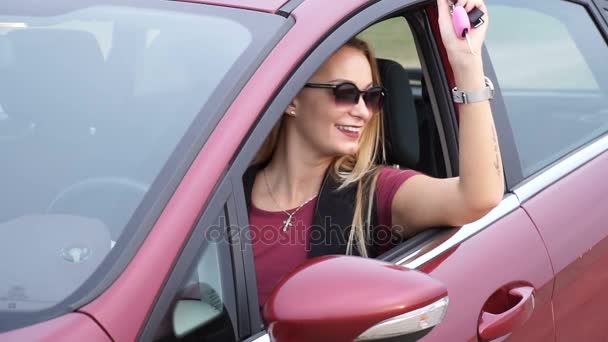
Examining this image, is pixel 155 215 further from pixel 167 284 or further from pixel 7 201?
pixel 7 201

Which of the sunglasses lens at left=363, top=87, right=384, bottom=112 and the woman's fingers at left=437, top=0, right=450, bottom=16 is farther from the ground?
the woman's fingers at left=437, top=0, right=450, bottom=16

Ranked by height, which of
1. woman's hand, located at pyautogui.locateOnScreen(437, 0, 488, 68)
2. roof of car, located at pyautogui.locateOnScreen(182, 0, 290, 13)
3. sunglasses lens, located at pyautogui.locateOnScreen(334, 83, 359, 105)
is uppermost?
roof of car, located at pyautogui.locateOnScreen(182, 0, 290, 13)

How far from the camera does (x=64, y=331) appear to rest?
59.4 inches

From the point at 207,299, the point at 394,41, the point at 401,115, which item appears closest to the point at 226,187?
the point at 207,299

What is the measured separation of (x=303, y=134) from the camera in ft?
7.62

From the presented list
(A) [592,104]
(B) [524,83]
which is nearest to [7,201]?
(B) [524,83]

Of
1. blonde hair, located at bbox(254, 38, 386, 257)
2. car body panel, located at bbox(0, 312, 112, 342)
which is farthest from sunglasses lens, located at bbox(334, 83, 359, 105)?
car body panel, located at bbox(0, 312, 112, 342)

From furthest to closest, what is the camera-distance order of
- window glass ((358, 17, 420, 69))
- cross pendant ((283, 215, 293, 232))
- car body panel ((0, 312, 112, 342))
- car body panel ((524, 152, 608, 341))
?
1. window glass ((358, 17, 420, 69))
2. car body panel ((524, 152, 608, 341))
3. cross pendant ((283, 215, 293, 232))
4. car body panel ((0, 312, 112, 342))

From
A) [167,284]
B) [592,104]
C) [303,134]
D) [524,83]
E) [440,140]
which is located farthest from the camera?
[592,104]

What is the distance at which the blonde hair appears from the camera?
2.24 meters

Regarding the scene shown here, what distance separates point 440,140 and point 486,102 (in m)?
0.35

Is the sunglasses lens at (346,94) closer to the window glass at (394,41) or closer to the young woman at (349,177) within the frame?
the young woman at (349,177)

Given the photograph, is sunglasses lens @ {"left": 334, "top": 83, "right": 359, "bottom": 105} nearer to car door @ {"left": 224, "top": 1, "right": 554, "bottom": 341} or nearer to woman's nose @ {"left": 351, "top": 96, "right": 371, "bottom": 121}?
woman's nose @ {"left": 351, "top": 96, "right": 371, "bottom": 121}

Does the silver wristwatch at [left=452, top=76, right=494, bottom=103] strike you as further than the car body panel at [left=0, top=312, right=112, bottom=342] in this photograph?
Yes
